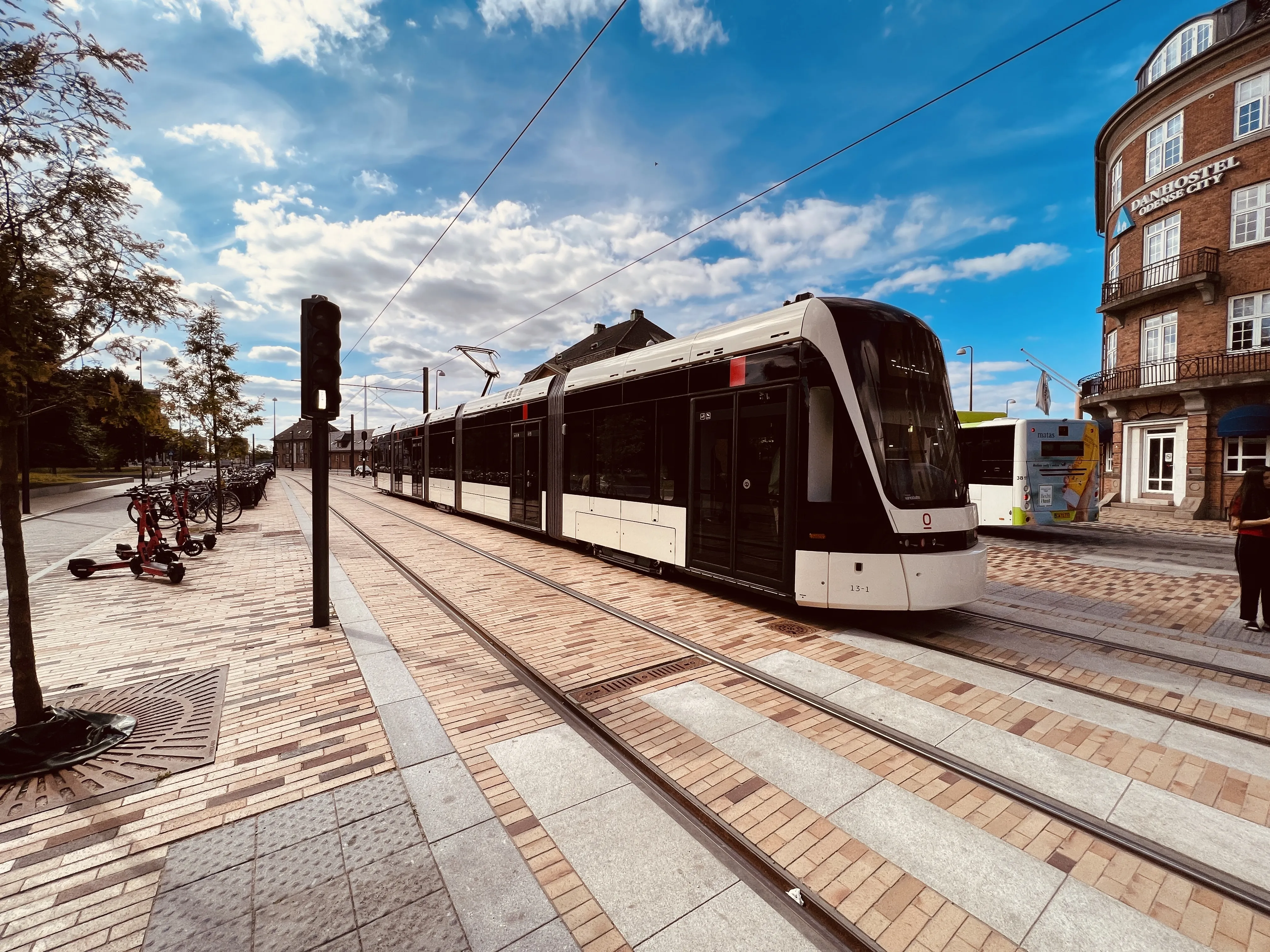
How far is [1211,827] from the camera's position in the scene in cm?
271

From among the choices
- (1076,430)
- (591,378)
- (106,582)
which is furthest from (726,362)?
(1076,430)

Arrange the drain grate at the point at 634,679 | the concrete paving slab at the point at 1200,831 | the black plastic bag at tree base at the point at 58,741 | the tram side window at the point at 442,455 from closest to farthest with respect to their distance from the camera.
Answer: the concrete paving slab at the point at 1200,831 < the black plastic bag at tree base at the point at 58,741 < the drain grate at the point at 634,679 < the tram side window at the point at 442,455

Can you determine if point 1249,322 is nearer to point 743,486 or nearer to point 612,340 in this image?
point 743,486

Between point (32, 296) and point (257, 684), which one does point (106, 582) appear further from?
point (32, 296)

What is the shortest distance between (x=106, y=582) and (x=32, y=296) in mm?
6704

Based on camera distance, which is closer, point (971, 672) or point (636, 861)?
→ point (636, 861)

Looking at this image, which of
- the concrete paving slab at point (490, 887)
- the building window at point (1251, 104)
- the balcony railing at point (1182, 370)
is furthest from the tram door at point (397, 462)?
the building window at point (1251, 104)

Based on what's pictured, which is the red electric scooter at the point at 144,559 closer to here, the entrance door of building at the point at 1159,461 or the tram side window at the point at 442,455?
the tram side window at the point at 442,455

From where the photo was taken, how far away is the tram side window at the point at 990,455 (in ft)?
44.3

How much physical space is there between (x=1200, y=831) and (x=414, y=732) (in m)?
4.29

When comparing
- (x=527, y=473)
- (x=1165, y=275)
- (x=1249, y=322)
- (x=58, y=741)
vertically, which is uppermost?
(x=1165, y=275)

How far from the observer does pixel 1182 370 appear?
1959cm

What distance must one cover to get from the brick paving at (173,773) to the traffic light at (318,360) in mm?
2308

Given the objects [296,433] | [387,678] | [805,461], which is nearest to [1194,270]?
[805,461]
